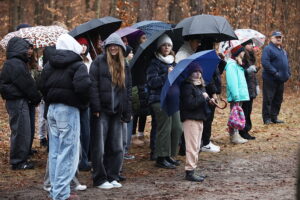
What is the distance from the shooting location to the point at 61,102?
6.90 meters

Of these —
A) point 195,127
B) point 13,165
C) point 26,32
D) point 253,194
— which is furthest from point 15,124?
point 253,194

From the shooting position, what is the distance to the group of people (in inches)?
273

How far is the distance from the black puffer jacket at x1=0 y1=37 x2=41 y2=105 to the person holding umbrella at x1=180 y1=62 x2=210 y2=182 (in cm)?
260

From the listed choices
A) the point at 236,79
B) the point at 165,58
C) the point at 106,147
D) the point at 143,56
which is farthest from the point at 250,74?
the point at 106,147

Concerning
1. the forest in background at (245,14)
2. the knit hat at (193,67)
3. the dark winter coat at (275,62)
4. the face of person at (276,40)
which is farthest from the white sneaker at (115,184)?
the forest in background at (245,14)

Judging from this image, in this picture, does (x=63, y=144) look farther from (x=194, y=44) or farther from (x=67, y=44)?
(x=194, y=44)

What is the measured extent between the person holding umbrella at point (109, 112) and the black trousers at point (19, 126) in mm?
1712

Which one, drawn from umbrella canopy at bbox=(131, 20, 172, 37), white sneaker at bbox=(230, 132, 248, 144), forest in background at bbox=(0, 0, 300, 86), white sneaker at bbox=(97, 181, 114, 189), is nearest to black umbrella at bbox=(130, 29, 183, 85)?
umbrella canopy at bbox=(131, 20, 172, 37)

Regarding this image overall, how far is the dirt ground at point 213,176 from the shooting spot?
7547 mm

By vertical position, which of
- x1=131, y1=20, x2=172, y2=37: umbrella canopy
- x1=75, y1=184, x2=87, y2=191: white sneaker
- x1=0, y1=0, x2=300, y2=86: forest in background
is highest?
x1=0, y1=0, x2=300, y2=86: forest in background

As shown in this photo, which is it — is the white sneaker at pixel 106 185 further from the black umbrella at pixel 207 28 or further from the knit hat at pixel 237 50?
the knit hat at pixel 237 50

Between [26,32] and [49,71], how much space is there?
2622mm

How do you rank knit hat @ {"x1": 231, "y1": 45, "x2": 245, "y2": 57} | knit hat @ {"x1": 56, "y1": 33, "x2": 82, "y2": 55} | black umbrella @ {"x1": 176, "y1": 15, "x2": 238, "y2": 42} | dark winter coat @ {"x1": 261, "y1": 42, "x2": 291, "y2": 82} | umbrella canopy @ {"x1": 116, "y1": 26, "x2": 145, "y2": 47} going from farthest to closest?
dark winter coat @ {"x1": 261, "y1": 42, "x2": 291, "y2": 82} < knit hat @ {"x1": 231, "y1": 45, "x2": 245, "y2": 57} < umbrella canopy @ {"x1": 116, "y1": 26, "x2": 145, "y2": 47} < black umbrella @ {"x1": 176, "y1": 15, "x2": 238, "y2": 42} < knit hat @ {"x1": 56, "y1": 33, "x2": 82, "y2": 55}

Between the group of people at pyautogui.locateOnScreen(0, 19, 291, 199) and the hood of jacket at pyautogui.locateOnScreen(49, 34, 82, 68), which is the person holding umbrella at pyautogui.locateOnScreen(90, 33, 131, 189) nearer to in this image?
the group of people at pyautogui.locateOnScreen(0, 19, 291, 199)
